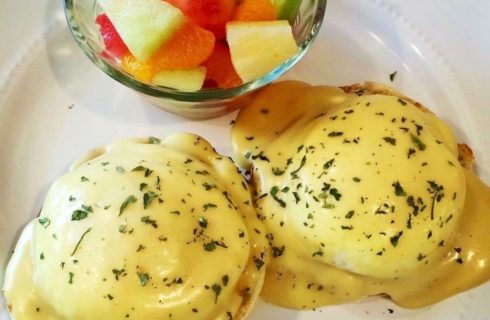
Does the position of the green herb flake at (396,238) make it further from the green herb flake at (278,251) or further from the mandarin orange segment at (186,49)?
the mandarin orange segment at (186,49)

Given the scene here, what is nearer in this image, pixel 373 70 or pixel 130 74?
pixel 130 74

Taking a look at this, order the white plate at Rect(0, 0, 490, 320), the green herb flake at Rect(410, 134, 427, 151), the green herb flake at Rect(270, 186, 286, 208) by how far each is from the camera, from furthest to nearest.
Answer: the white plate at Rect(0, 0, 490, 320) → the green herb flake at Rect(270, 186, 286, 208) → the green herb flake at Rect(410, 134, 427, 151)

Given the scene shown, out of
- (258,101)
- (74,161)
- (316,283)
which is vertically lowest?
(316,283)

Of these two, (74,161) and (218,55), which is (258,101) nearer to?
(218,55)

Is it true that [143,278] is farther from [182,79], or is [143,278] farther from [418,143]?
[418,143]

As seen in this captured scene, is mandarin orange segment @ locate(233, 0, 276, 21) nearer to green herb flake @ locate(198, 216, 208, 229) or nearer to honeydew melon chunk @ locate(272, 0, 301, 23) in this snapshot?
honeydew melon chunk @ locate(272, 0, 301, 23)

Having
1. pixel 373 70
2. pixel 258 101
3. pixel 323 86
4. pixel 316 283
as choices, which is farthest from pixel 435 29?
pixel 316 283

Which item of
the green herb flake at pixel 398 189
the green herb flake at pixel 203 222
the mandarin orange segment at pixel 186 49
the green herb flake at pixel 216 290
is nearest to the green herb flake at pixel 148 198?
the green herb flake at pixel 203 222

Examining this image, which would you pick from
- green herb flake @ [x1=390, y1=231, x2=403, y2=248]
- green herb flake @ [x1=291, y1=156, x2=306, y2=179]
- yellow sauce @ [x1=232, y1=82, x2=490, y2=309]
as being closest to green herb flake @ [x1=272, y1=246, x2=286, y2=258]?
yellow sauce @ [x1=232, y1=82, x2=490, y2=309]
